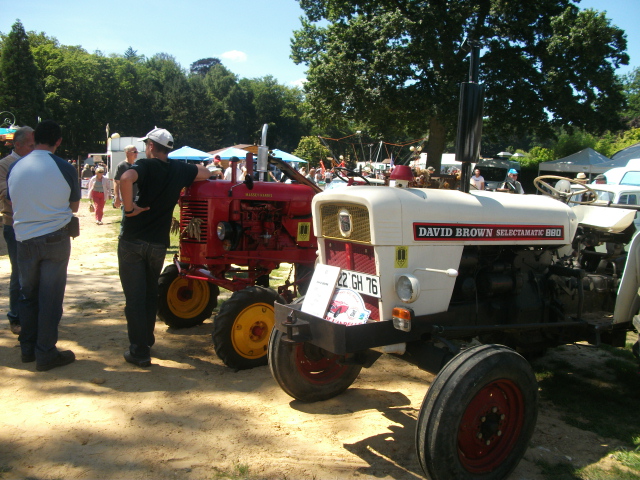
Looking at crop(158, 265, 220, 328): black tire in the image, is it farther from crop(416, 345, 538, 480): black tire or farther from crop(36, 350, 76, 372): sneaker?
crop(416, 345, 538, 480): black tire

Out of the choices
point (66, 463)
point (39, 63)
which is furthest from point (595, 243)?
point (39, 63)

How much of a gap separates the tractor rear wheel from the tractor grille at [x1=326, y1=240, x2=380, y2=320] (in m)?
0.39

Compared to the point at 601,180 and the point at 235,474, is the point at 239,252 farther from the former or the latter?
the point at 601,180

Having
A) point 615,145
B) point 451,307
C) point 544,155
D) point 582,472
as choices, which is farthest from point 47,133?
point 615,145

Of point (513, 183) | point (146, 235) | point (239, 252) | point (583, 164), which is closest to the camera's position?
point (146, 235)

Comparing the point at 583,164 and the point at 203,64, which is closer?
the point at 583,164

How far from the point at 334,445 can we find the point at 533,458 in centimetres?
123

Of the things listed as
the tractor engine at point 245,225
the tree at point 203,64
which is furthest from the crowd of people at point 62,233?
the tree at point 203,64

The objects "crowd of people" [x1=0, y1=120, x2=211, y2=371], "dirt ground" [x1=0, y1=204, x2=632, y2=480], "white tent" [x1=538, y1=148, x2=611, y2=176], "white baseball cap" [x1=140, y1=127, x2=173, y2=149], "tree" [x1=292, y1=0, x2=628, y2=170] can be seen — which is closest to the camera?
"dirt ground" [x1=0, y1=204, x2=632, y2=480]

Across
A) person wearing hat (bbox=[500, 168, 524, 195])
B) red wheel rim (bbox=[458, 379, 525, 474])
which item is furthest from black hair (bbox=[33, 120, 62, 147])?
person wearing hat (bbox=[500, 168, 524, 195])

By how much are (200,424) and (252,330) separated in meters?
1.14

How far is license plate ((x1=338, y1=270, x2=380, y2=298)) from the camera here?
124 inches

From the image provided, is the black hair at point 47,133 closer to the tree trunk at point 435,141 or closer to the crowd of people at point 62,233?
the crowd of people at point 62,233

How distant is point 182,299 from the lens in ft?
18.2
